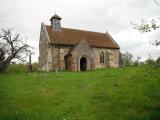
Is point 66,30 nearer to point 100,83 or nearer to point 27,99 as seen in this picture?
point 100,83

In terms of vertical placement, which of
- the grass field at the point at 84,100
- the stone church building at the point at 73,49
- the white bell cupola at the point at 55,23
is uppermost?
the white bell cupola at the point at 55,23

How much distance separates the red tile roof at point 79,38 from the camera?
53031mm

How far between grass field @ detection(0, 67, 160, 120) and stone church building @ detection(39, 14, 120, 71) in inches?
942

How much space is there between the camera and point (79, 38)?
5638 cm

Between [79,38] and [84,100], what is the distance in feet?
122

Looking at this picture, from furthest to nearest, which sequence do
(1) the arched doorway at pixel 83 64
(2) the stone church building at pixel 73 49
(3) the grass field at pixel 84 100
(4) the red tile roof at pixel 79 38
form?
(4) the red tile roof at pixel 79 38, (1) the arched doorway at pixel 83 64, (2) the stone church building at pixel 73 49, (3) the grass field at pixel 84 100

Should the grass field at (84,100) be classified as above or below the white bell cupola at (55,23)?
below

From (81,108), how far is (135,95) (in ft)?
17.4

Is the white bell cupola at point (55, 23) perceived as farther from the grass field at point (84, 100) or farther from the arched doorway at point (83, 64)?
the grass field at point (84, 100)

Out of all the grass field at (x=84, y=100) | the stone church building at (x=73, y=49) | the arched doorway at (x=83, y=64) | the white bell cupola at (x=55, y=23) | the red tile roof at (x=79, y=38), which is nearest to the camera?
the grass field at (x=84, y=100)

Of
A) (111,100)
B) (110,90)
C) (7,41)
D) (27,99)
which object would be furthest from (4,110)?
(7,41)

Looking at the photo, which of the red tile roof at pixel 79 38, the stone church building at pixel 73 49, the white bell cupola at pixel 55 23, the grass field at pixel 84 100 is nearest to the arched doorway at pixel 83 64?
the stone church building at pixel 73 49

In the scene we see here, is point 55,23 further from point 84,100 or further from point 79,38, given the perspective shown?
point 84,100

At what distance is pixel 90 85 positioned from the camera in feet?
84.6
